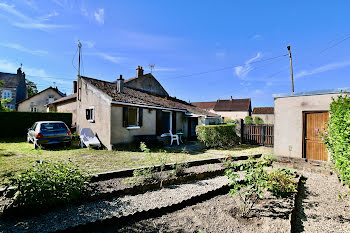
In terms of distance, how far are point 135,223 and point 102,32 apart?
422 inches

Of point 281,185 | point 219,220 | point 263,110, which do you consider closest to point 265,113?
point 263,110

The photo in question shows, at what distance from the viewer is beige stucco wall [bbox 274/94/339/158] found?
22.8ft

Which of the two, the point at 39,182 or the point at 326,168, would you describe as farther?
the point at 326,168

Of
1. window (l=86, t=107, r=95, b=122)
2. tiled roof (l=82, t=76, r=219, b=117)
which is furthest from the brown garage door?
window (l=86, t=107, r=95, b=122)

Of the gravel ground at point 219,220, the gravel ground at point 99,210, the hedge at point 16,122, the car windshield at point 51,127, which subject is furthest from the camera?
the hedge at point 16,122

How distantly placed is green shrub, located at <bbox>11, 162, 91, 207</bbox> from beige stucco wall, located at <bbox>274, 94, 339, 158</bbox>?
825cm

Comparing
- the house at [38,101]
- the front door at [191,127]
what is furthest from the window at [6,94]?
the front door at [191,127]

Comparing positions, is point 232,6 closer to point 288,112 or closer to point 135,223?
point 288,112

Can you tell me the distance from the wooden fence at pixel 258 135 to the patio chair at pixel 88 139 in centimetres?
1118

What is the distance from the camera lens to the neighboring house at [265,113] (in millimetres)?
36500

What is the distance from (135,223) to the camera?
282cm

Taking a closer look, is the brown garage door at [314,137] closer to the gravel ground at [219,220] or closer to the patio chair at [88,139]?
the gravel ground at [219,220]

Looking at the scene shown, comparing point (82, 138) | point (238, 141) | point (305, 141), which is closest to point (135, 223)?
point (305, 141)

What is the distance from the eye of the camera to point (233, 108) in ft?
138
